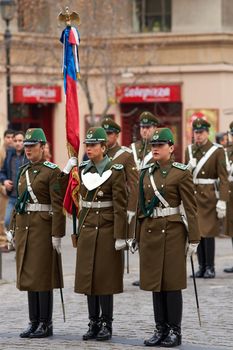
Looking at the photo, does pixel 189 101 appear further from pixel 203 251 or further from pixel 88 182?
pixel 88 182

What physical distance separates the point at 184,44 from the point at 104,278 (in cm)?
2704

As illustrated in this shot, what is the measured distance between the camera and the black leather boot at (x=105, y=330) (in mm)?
11398

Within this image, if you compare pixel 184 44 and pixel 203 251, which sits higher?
pixel 184 44

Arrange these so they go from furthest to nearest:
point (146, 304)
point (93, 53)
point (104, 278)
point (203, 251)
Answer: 1. point (93, 53)
2. point (203, 251)
3. point (146, 304)
4. point (104, 278)

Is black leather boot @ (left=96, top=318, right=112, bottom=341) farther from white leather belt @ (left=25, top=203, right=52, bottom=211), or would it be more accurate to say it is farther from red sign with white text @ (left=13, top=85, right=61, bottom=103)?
red sign with white text @ (left=13, top=85, right=61, bottom=103)

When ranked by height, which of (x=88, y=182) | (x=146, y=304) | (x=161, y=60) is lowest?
(x=146, y=304)

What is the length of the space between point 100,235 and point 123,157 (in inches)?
105

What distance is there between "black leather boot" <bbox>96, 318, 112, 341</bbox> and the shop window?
75.0 feet

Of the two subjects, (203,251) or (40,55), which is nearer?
(203,251)

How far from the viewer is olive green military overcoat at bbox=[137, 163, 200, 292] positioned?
1111 cm

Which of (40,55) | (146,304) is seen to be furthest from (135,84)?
(146,304)

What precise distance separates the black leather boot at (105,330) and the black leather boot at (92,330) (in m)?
0.04

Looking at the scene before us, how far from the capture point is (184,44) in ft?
125

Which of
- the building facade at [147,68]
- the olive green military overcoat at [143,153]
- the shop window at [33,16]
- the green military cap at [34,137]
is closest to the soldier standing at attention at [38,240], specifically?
the green military cap at [34,137]
